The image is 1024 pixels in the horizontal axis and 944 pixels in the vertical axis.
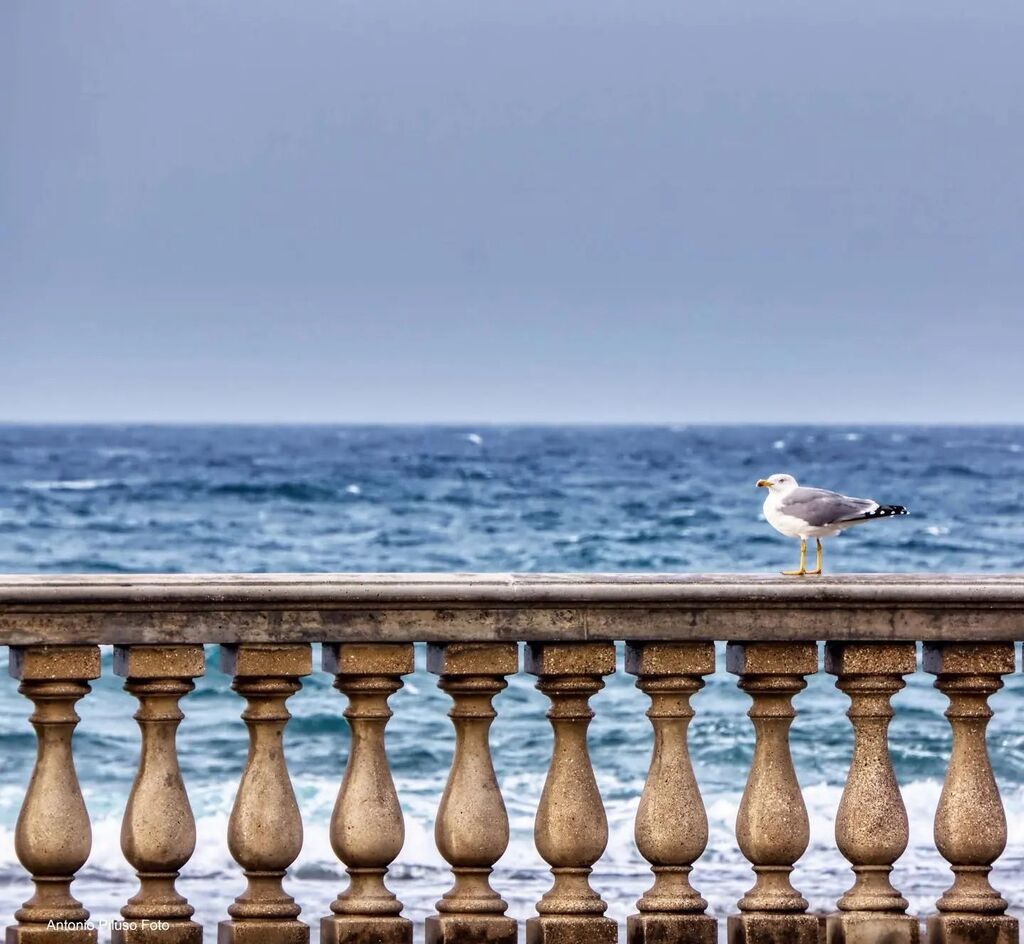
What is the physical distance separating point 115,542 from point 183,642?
29698 millimetres

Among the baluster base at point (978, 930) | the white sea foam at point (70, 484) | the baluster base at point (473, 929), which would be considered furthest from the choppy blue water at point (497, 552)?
the baluster base at point (473, 929)

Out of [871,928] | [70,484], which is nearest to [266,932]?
[871,928]

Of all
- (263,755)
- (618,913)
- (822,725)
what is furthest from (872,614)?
(822,725)

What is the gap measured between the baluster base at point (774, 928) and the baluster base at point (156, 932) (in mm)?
1329

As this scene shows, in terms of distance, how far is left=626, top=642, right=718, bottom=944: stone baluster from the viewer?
4.46 metres

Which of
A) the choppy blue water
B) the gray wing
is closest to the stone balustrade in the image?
the gray wing

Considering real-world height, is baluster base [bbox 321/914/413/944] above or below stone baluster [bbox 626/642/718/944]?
below

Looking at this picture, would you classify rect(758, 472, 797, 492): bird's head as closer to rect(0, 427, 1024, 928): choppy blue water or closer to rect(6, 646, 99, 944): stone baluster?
rect(6, 646, 99, 944): stone baluster

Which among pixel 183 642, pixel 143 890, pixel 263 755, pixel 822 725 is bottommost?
pixel 822 725

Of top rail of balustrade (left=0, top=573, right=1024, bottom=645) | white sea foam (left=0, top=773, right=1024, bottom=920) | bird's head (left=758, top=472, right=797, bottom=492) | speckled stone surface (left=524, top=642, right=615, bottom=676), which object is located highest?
bird's head (left=758, top=472, right=797, bottom=492)

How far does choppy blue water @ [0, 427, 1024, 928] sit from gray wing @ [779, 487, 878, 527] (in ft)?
10.6

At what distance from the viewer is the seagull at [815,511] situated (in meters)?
4.86

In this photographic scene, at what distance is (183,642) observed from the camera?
4320 millimetres

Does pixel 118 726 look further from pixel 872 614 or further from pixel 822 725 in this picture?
pixel 872 614
